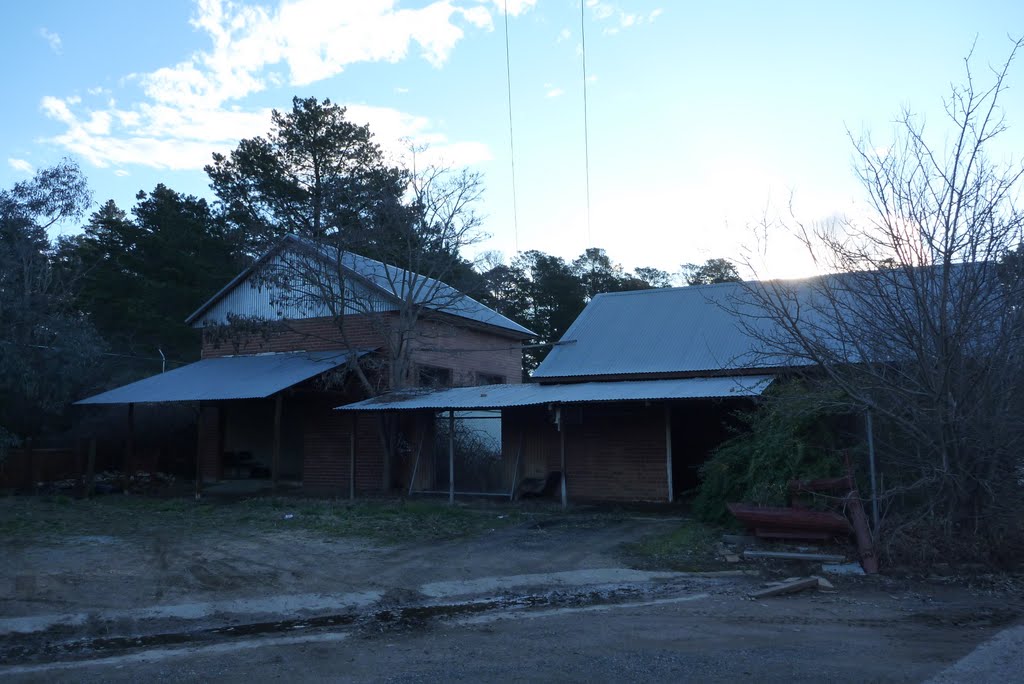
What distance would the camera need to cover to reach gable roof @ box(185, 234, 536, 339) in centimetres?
2250

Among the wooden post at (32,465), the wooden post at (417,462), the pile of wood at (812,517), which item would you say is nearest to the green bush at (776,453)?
the pile of wood at (812,517)

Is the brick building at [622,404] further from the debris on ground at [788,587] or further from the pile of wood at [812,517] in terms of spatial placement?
the debris on ground at [788,587]

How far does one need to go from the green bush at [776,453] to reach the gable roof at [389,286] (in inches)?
369

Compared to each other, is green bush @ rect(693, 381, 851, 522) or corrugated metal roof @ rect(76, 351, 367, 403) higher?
corrugated metal roof @ rect(76, 351, 367, 403)

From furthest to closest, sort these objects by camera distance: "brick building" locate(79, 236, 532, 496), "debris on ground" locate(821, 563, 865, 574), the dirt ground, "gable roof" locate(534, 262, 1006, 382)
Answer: "brick building" locate(79, 236, 532, 496), "gable roof" locate(534, 262, 1006, 382), "debris on ground" locate(821, 563, 865, 574), the dirt ground

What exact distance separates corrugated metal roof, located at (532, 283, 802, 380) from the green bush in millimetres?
3308

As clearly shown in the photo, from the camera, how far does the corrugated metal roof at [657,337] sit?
19.6m

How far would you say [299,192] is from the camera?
140ft

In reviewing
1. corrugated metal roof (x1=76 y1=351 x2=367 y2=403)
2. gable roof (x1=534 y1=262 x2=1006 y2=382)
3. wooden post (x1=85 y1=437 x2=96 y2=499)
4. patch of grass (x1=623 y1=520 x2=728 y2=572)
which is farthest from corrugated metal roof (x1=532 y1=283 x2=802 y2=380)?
wooden post (x1=85 y1=437 x2=96 y2=499)

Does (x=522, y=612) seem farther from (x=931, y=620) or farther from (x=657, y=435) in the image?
(x=657, y=435)

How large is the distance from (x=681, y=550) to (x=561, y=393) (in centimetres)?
609

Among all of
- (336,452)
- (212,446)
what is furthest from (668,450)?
(212,446)

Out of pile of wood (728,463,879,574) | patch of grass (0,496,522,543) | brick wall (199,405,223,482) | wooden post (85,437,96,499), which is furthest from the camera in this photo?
brick wall (199,405,223,482)

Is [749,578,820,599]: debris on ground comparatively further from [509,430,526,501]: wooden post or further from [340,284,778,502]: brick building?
[509,430,526,501]: wooden post
